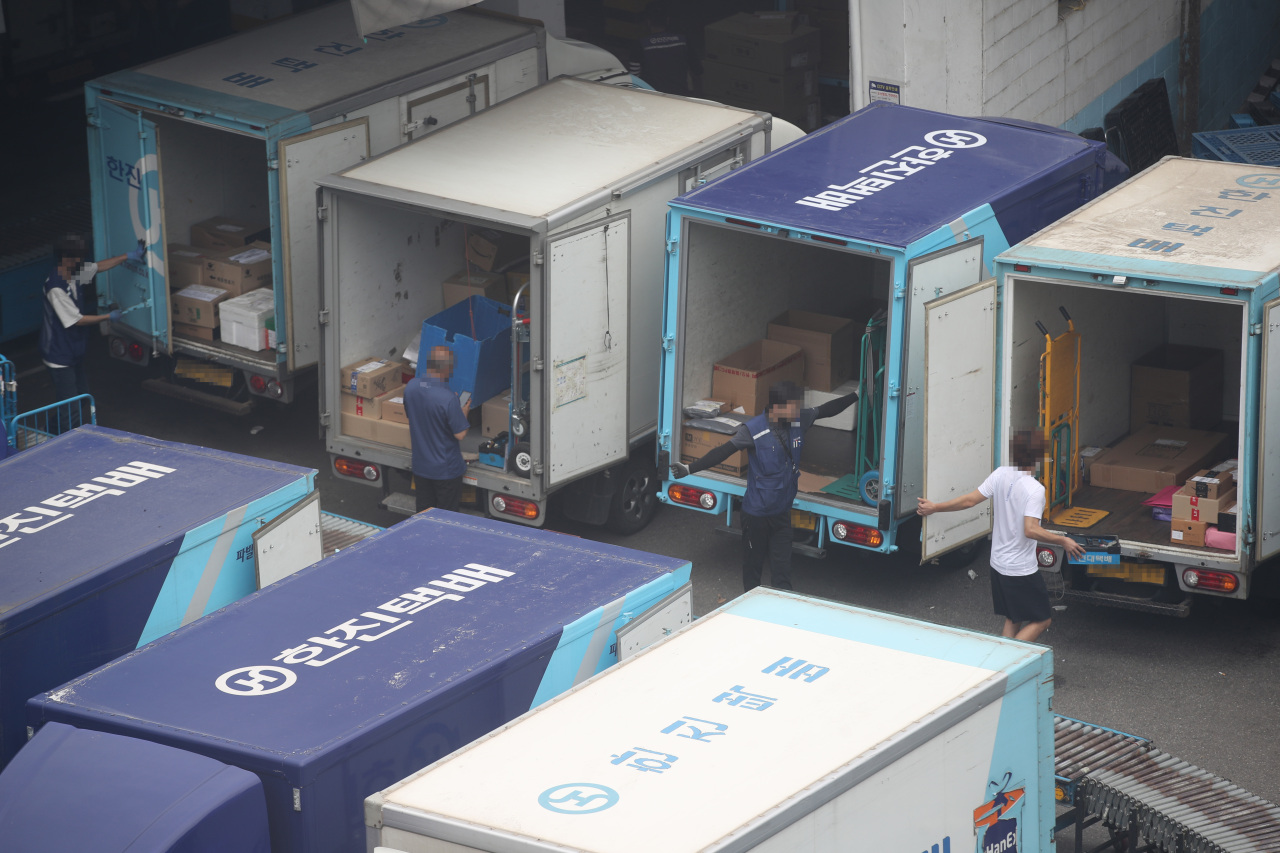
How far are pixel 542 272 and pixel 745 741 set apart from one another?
4736mm

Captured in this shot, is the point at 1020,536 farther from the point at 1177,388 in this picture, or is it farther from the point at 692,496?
the point at 1177,388

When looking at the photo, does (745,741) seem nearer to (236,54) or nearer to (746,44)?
(236,54)

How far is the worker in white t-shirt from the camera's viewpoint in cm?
838

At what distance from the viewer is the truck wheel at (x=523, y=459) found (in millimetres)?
9797

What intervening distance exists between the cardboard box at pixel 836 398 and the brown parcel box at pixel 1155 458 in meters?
1.50

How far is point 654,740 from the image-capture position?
5.12m

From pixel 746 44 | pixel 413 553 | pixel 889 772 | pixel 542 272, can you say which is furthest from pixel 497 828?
pixel 746 44

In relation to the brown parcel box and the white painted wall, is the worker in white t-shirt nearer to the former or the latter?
the brown parcel box

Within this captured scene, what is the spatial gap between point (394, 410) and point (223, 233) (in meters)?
2.73

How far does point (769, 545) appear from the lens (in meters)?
9.34

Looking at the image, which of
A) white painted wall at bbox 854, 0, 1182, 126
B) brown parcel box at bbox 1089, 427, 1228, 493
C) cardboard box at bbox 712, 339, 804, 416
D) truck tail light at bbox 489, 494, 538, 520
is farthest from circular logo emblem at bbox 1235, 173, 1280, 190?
truck tail light at bbox 489, 494, 538, 520

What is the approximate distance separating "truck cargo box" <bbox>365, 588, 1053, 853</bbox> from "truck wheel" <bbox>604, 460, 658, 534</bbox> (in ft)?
14.8

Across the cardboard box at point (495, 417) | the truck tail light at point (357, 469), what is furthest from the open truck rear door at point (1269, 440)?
the truck tail light at point (357, 469)

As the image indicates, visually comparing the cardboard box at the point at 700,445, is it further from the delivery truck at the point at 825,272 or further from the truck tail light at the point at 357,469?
the truck tail light at the point at 357,469
